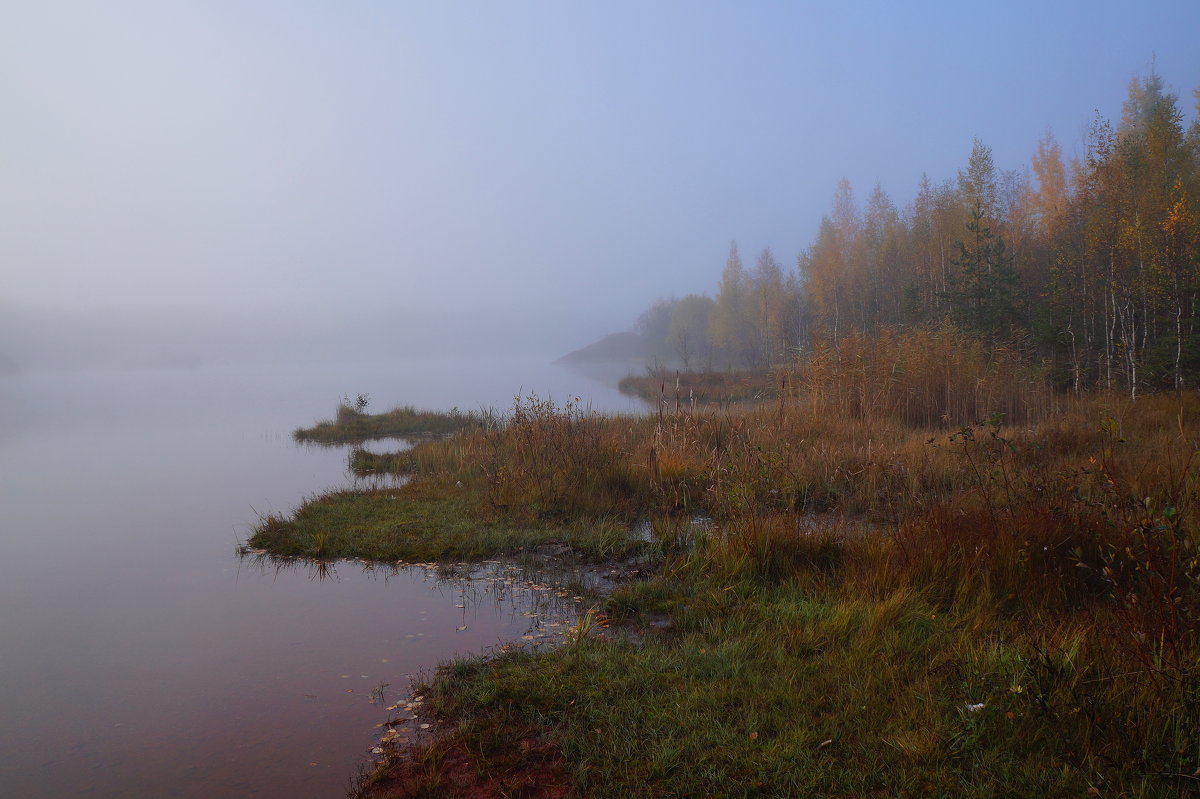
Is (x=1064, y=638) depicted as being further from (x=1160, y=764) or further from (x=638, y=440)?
(x=638, y=440)

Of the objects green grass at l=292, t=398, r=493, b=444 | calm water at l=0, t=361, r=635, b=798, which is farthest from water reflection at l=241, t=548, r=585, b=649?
green grass at l=292, t=398, r=493, b=444

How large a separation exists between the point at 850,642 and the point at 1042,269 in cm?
3370

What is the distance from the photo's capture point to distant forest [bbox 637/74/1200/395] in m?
18.1

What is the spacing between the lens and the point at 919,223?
3994 centimetres

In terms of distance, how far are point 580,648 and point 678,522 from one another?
2958 mm

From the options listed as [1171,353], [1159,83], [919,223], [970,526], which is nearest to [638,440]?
[970,526]

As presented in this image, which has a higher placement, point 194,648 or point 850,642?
point 850,642

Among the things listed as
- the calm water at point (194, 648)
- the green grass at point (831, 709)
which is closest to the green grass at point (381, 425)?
the calm water at point (194, 648)

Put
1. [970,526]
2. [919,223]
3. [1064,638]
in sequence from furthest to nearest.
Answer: [919,223] → [970,526] → [1064,638]

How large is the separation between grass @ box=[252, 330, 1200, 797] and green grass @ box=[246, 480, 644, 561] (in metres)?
0.05

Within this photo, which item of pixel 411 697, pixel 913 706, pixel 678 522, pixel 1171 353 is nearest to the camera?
pixel 913 706

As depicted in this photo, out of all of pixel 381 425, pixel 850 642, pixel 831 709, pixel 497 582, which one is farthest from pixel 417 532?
pixel 381 425

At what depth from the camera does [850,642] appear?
3885 millimetres

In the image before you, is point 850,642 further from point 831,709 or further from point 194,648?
point 194,648
